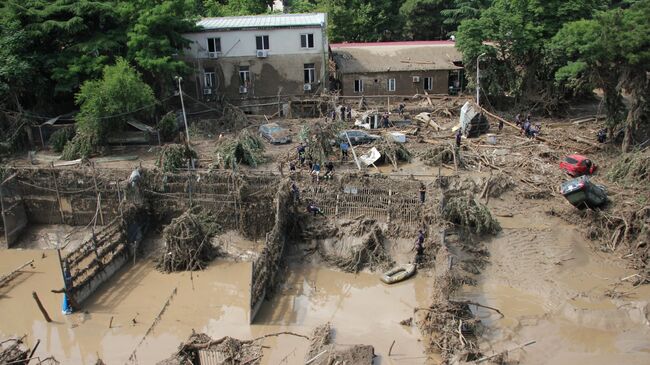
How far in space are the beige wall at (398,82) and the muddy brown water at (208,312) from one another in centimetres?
2105

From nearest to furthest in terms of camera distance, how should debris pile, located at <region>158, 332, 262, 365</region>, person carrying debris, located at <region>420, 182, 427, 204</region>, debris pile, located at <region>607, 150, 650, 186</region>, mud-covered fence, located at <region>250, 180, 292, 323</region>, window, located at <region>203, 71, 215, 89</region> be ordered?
debris pile, located at <region>158, 332, 262, 365</region> → mud-covered fence, located at <region>250, 180, 292, 323</region> → person carrying debris, located at <region>420, 182, 427, 204</region> → debris pile, located at <region>607, 150, 650, 186</region> → window, located at <region>203, 71, 215, 89</region>

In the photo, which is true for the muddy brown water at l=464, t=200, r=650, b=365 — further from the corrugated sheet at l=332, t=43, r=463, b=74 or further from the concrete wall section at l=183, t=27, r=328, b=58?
the concrete wall section at l=183, t=27, r=328, b=58

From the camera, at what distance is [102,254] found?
22.0 meters

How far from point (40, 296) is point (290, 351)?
36.2 ft

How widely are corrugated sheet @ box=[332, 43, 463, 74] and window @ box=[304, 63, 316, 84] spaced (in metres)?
2.20

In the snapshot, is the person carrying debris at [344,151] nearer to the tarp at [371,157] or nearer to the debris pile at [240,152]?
the tarp at [371,157]

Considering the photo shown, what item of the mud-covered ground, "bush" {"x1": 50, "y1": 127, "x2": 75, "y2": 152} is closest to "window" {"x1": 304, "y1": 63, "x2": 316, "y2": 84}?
the mud-covered ground

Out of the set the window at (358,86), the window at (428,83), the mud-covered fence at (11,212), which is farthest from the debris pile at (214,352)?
the window at (428,83)

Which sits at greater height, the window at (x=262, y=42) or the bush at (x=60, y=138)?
the window at (x=262, y=42)

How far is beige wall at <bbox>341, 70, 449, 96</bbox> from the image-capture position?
132 ft

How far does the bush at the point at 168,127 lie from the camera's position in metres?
32.7

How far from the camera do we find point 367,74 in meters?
40.1

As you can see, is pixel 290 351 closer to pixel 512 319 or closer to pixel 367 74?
pixel 512 319

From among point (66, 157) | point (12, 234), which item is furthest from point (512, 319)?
point (66, 157)
